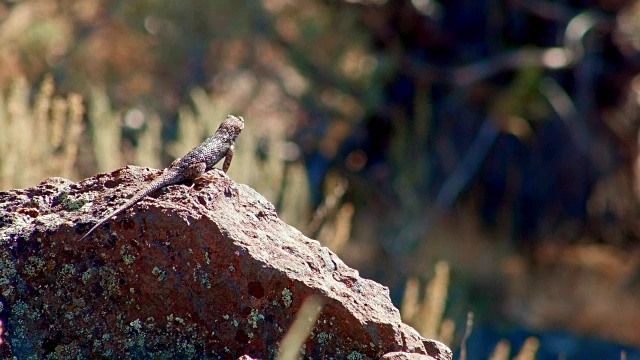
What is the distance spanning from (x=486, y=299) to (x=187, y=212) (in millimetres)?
7927

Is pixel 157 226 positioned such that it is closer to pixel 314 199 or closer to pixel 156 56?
pixel 314 199

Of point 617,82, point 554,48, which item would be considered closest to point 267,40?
point 554,48

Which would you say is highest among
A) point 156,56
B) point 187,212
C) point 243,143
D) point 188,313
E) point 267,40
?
point 267,40

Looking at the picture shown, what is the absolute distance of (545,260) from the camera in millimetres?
10477

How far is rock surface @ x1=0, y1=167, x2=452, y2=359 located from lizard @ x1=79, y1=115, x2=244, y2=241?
0.03 metres

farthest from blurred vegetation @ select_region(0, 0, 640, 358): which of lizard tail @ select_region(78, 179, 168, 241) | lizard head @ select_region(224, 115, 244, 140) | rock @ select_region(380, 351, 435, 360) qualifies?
rock @ select_region(380, 351, 435, 360)

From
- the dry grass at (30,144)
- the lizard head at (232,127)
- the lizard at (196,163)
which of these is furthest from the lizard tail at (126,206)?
the dry grass at (30,144)

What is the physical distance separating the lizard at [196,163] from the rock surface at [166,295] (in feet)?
0.11

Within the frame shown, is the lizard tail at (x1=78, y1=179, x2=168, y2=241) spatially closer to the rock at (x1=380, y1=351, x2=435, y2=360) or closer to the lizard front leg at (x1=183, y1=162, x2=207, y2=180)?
the lizard front leg at (x1=183, y1=162, x2=207, y2=180)

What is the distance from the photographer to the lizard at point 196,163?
8.44ft

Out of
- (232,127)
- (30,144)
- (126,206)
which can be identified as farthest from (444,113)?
(126,206)

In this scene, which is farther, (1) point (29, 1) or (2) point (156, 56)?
(2) point (156, 56)

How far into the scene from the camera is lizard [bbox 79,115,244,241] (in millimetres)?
2573

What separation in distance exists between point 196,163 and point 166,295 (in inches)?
23.2
